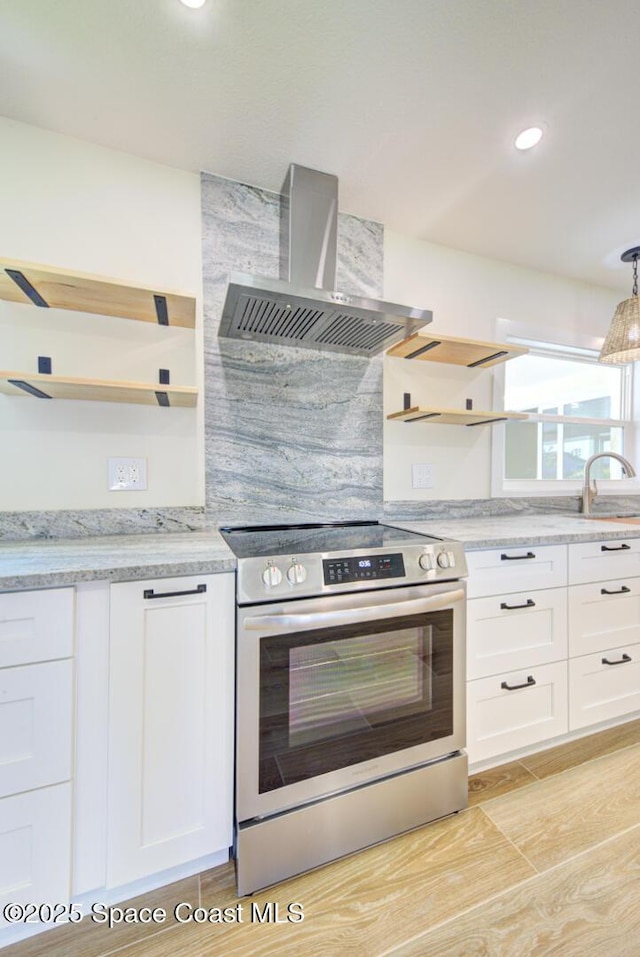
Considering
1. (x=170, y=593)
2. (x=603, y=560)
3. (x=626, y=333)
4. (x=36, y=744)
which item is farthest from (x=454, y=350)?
(x=36, y=744)

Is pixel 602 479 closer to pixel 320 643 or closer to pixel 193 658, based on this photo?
pixel 320 643

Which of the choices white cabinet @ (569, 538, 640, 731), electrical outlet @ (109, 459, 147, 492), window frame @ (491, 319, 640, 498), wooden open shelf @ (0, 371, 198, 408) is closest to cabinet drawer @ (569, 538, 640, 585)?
white cabinet @ (569, 538, 640, 731)

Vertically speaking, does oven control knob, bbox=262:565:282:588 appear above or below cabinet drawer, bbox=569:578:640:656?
above

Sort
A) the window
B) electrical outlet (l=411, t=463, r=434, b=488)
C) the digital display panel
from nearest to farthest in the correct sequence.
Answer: the digital display panel
electrical outlet (l=411, t=463, r=434, b=488)
the window

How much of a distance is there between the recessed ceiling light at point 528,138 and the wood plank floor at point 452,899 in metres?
2.43

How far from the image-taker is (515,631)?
1567 millimetres

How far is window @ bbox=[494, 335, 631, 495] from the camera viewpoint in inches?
94.8

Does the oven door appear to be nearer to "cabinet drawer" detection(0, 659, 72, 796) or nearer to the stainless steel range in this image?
the stainless steel range

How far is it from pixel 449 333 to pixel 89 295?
1.72 m

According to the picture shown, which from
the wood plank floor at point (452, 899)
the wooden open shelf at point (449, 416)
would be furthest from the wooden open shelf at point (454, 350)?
the wood plank floor at point (452, 899)

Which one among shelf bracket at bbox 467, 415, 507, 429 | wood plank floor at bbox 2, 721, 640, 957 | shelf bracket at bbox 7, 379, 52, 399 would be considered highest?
shelf bracket at bbox 467, 415, 507, 429

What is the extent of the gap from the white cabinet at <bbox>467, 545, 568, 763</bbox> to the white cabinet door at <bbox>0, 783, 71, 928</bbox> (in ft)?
4.30

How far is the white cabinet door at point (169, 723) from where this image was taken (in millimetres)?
1040

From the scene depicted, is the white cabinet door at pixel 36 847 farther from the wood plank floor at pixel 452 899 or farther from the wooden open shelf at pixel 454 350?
the wooden open shelf at pixel 454 350
